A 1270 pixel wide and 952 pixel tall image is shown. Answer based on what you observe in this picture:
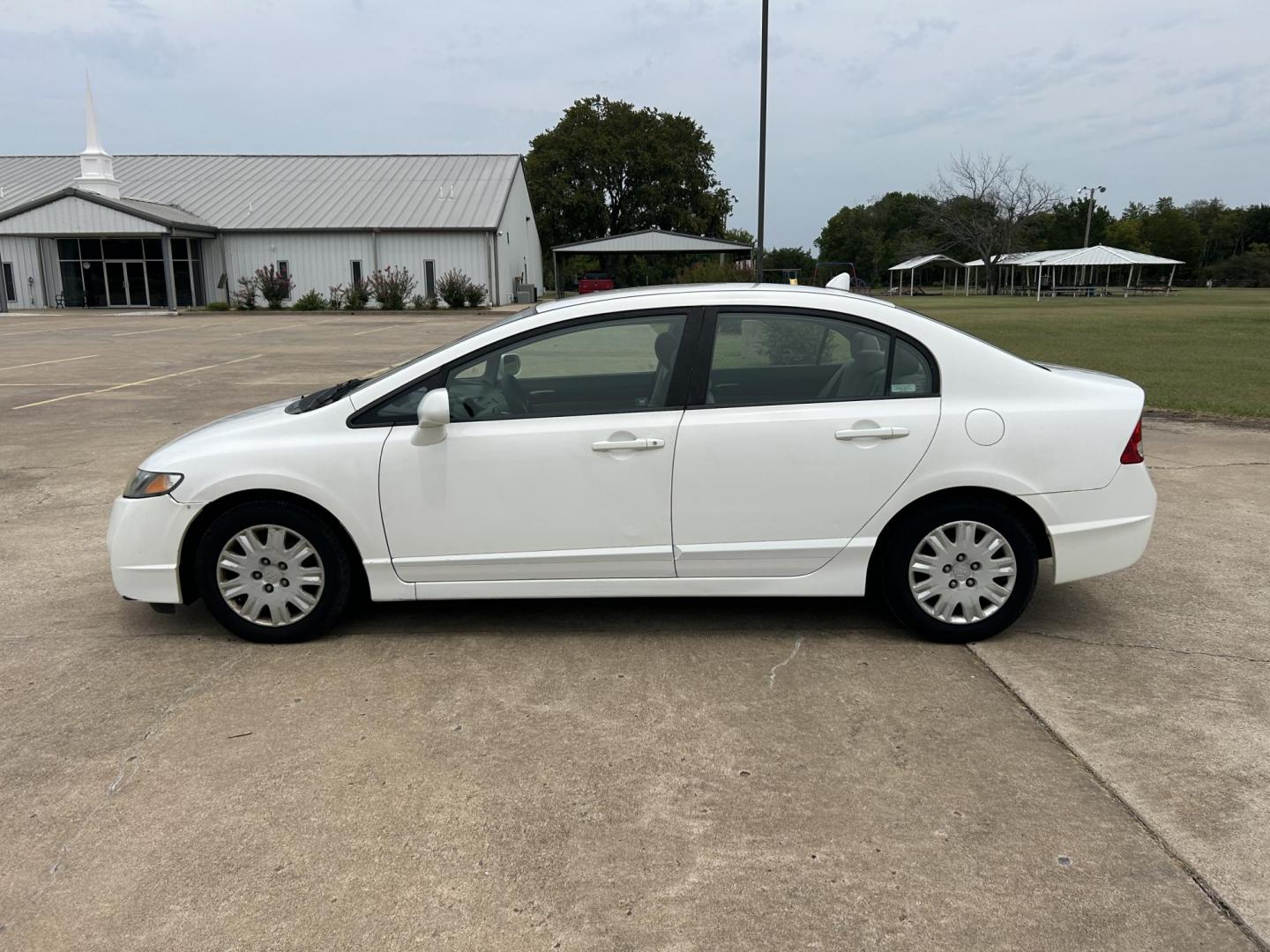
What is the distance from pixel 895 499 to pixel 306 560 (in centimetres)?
266

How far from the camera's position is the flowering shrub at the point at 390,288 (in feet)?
140

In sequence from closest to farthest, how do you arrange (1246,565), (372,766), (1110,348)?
(372,766)
(1246,565)
(1110,348)

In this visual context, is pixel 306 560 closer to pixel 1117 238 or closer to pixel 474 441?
pixel 474 441

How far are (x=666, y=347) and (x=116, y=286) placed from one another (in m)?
46.2

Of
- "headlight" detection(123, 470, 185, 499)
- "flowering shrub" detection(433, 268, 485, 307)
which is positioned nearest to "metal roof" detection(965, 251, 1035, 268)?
"flowering shrub" detection(433, 268, 485, 307)

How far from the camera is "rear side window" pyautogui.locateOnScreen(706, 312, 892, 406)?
445 centimetres

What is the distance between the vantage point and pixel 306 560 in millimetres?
4480

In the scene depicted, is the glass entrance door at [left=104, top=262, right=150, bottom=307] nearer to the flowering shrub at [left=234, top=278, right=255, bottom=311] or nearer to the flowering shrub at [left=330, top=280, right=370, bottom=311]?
the flowering shrub at [left=234, top=278, right=255, bottom=311]

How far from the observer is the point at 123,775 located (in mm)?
3422

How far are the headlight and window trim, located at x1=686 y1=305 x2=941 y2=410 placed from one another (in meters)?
2.33

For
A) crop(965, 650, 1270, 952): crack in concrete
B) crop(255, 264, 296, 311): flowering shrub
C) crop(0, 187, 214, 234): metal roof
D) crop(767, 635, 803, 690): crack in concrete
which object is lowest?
crop(965, 650, 1270, 952): crack in concrete

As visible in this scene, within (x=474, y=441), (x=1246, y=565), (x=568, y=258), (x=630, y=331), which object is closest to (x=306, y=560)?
(x=474, y=441)

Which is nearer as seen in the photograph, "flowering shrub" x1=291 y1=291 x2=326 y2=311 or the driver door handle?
the driver door handle

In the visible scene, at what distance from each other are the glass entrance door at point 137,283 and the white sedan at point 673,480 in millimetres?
44593
